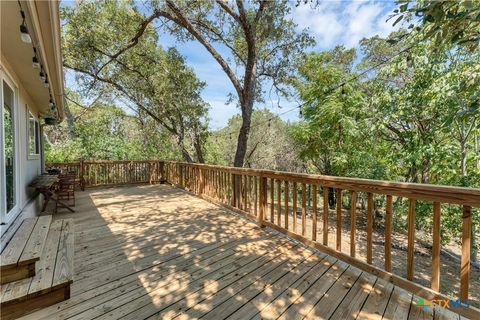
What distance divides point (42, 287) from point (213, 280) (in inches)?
52.2

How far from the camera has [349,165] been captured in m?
8.40

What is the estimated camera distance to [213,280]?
2.21m

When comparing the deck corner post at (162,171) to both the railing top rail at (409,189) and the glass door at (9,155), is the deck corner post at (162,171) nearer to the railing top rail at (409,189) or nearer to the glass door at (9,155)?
the glass door at (9,155)

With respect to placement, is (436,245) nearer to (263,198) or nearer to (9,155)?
(263,198)

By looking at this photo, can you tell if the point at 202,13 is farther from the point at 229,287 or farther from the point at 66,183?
the point at 229,287

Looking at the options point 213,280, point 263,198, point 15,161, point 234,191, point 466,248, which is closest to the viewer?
point 466,248

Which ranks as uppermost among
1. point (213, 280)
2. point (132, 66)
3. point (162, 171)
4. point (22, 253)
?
point (132, 66)

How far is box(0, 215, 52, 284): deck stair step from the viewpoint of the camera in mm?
1739

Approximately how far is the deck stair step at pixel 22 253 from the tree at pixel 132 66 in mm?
6381

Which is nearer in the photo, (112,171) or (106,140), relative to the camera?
(112,171)

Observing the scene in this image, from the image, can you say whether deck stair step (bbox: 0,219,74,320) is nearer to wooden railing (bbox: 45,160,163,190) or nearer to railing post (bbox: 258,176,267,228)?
railing post (bbox: 258,176,267,228)

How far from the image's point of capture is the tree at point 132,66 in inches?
296

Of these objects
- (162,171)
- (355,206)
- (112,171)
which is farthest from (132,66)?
(355,206)

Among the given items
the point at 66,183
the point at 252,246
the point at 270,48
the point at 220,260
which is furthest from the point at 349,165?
the point at 66,183
